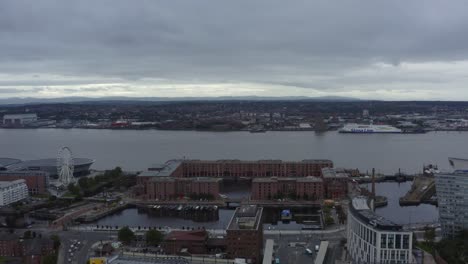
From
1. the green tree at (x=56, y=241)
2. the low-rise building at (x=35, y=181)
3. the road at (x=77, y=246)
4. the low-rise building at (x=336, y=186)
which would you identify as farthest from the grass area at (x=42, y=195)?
the low-rise building at (x=336, y=186)

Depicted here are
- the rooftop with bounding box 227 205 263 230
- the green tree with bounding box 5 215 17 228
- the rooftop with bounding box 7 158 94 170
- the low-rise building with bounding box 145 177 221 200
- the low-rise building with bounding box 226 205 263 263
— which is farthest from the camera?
the rooftop with bounding box 7 158 94 170

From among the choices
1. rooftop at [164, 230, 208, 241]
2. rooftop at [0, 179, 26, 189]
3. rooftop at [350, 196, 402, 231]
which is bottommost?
rooftop at [164, 230, 208, 241]

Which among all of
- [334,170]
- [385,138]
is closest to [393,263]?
[334,170]

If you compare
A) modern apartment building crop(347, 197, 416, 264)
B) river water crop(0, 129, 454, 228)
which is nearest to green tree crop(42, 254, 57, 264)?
river water crop(0, 129, 454, 228)

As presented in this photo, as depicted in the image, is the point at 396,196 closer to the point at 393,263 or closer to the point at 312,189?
the point at 312,189

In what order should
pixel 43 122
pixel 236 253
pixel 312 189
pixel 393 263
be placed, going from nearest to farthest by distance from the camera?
pixel 393 263, pixel 236 253, pixel 312 189, pixel 43 122

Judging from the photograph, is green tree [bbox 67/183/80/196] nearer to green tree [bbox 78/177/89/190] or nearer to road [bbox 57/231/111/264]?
green tree [bbox 78/177/89/190]

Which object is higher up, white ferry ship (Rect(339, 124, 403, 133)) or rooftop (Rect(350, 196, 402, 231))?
rooftop (Rect(350, 196, 402, 231))

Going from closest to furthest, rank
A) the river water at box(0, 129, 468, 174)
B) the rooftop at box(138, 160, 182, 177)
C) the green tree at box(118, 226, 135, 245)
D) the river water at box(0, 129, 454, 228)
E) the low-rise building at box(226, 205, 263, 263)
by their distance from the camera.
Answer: the low-rise building at box(226, 205, 263, 263) → the green tree at box(118, 226, 135, 245) → the rooftop at box(138, 160, 182, 177) → the river water at box(0, 129, 454, 228) → the river water at box(0, 129, 468, 174)
